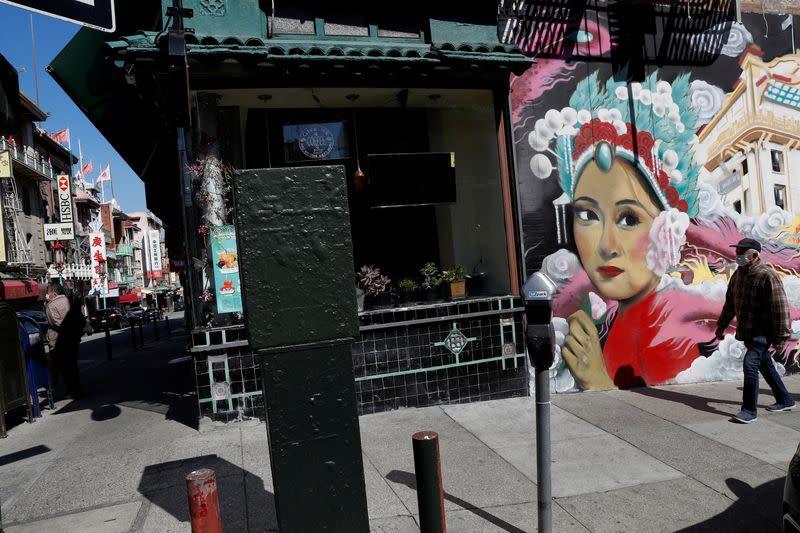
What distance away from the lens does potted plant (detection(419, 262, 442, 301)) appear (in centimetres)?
727

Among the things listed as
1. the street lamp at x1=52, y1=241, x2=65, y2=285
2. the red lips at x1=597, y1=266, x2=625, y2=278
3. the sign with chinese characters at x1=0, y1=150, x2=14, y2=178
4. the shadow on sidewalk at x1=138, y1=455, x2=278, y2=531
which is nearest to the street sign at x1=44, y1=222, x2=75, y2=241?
the street lamp at x1=52, y1=241, x2=65, y2=285

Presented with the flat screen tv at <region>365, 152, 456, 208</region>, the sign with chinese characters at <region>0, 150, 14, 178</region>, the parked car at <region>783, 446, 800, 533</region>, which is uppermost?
the sign with chinese characters at <region>0, 150, 14, 178</region>

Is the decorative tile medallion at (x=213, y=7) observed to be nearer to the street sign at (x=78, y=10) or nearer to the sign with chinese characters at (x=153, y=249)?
the street sign at (x=78, y=10)

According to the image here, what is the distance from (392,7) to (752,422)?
20.2 ft

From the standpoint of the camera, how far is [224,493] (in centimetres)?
457

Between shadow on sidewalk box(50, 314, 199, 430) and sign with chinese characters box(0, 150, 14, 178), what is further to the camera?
sign with chinese characters box(0, 150, 14, 178)

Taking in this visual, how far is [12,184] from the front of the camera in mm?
33281

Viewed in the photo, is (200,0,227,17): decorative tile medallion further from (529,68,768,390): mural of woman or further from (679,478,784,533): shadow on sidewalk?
(679,478,784,533): shadow on sidewalk

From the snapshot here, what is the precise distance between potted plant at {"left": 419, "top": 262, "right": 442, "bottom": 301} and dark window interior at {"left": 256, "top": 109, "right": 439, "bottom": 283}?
1.10 m

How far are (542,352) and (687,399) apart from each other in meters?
4.50

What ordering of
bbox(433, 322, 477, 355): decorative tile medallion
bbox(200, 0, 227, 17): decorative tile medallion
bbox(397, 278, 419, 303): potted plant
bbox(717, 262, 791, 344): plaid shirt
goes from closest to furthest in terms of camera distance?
bbox(717, 262, 791, 344): plaid shirt → bbox(200, 0, 227, 17): decorative tile medallion → bbox(433, 322, 477, 355): decorative tile medallion → bbox(397, 278, 419, 303): potted plant

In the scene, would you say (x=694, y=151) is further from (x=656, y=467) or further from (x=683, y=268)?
(x=656, y=467)

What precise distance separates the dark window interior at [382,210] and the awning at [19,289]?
21.1 meters

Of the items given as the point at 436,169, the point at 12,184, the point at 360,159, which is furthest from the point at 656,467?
the point at 12,184
